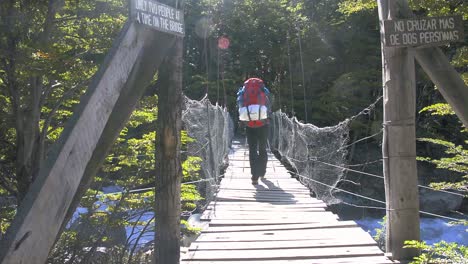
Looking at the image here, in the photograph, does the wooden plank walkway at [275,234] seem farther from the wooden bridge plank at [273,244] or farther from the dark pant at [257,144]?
the dark pant at [257,144]

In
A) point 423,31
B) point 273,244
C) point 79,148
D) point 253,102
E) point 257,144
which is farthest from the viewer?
point 257,144

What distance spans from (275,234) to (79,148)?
8.00ft

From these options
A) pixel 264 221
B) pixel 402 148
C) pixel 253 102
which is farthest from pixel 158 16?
pixel 253 102

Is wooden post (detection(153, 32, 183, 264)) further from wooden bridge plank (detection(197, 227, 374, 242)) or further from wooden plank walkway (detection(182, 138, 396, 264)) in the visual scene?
wooden bridge plank (detection(197, 227, 374, 242))

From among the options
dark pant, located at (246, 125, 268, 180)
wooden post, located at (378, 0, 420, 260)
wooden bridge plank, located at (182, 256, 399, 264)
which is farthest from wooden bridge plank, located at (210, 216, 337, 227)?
dark pant, located at (246, 125, 268, 180)

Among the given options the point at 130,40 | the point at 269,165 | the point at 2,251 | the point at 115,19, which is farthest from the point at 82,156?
the point at 269,165

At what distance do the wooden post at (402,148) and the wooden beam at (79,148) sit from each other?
1.53 metres

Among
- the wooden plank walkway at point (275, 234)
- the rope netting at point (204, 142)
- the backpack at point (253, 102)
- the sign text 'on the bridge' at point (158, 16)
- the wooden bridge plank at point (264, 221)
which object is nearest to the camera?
the sign text 'on the bridge' at point (158, 16)

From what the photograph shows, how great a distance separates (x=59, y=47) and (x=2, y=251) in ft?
7.72

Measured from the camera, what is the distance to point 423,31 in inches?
108

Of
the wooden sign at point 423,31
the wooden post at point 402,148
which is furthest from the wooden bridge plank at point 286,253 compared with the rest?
the wooden sign at point 423,31

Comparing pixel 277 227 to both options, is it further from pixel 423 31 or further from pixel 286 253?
pixel 423 31

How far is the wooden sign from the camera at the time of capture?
2682 millimetres

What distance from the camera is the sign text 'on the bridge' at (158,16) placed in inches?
79.7
